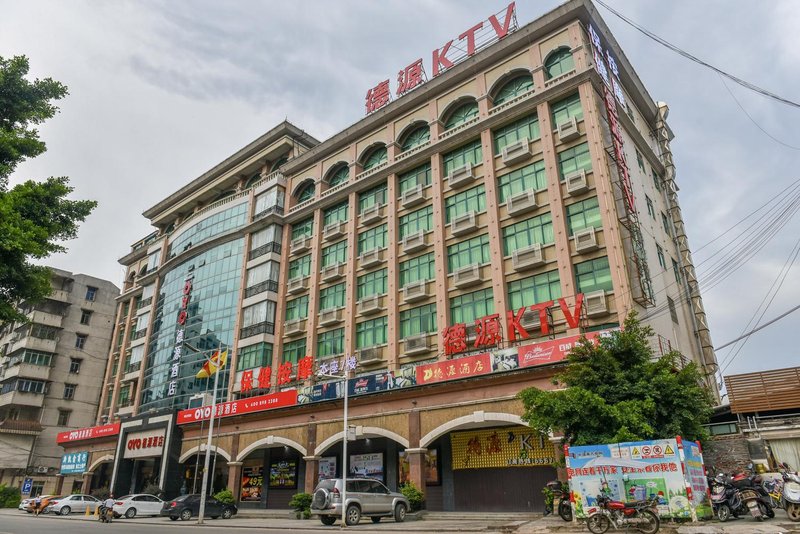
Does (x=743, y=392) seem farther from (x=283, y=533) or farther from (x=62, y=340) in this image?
(x=62, y=340)

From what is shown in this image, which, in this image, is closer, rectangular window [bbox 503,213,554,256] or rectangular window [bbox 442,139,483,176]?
rectangular window [bbox 503,213,554,256]

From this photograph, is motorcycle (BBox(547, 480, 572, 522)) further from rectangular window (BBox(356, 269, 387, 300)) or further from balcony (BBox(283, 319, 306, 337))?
balcony (BBox(283, 319, 306, 337))

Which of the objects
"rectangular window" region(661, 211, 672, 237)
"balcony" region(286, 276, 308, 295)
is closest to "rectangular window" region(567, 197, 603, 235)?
"rectangular window" region(661, 211, 672, 237)

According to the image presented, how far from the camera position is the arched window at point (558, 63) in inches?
1167

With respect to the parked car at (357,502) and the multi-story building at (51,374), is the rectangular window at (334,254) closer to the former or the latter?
the parked car at (357,502)

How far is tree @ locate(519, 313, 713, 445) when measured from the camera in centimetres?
1719

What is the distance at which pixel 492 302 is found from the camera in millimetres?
28203

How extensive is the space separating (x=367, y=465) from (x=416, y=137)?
2085 cm

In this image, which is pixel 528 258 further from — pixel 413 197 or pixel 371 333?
pixel 371 333

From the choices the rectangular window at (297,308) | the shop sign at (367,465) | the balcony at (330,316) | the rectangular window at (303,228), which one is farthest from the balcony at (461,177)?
the shop sign at (367,465)

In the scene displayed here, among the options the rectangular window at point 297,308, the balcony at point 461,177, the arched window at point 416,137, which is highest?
the arched window at point 416,137

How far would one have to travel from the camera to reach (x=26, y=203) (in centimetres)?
1515

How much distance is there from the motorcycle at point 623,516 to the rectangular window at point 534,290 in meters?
12.5

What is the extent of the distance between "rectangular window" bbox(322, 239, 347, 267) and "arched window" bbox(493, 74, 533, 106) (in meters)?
13.8
